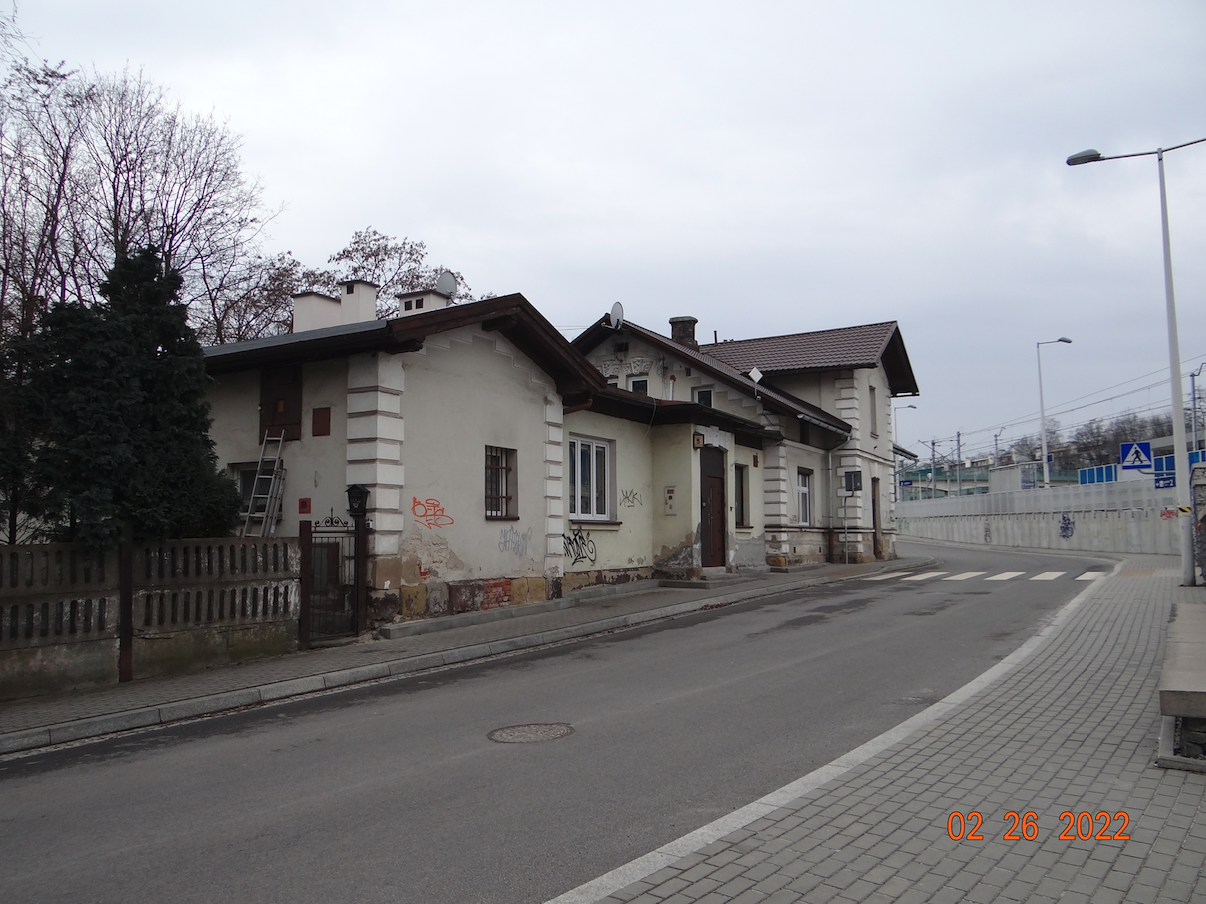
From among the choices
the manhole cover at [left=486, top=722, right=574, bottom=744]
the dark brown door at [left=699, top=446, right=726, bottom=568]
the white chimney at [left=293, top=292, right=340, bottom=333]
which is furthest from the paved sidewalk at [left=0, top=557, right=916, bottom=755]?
the white chimney at [left=293, top=292, right=340, bottom=333]

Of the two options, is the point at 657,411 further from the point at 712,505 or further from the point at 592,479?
the point at 712,505

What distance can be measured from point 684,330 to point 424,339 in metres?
19.2

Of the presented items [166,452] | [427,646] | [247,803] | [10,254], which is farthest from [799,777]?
[10,254]

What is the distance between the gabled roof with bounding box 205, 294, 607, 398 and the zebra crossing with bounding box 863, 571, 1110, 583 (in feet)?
34.6

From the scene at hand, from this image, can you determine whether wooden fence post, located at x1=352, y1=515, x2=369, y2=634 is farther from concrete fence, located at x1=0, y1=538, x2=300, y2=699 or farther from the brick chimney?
the brick chimney

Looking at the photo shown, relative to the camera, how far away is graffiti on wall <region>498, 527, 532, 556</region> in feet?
47.8

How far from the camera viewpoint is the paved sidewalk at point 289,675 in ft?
26.0

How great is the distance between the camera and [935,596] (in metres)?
17.2

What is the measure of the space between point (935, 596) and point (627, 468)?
6.67 meters

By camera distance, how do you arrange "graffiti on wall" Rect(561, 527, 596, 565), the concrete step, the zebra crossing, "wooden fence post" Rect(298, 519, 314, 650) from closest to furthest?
the concrete step, "wooden fence post" Rect(298, 519, 314, 650), "graffiti on wall" Rect(561, 527, 596, 565), the zebra crossing

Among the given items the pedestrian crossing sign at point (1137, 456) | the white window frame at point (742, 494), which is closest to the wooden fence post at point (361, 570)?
the white window frame at point (742, 494)

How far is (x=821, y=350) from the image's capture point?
3091 cm

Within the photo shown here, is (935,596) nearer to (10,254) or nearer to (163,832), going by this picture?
(163,832)

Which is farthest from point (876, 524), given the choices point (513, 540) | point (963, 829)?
point (963, 829)
